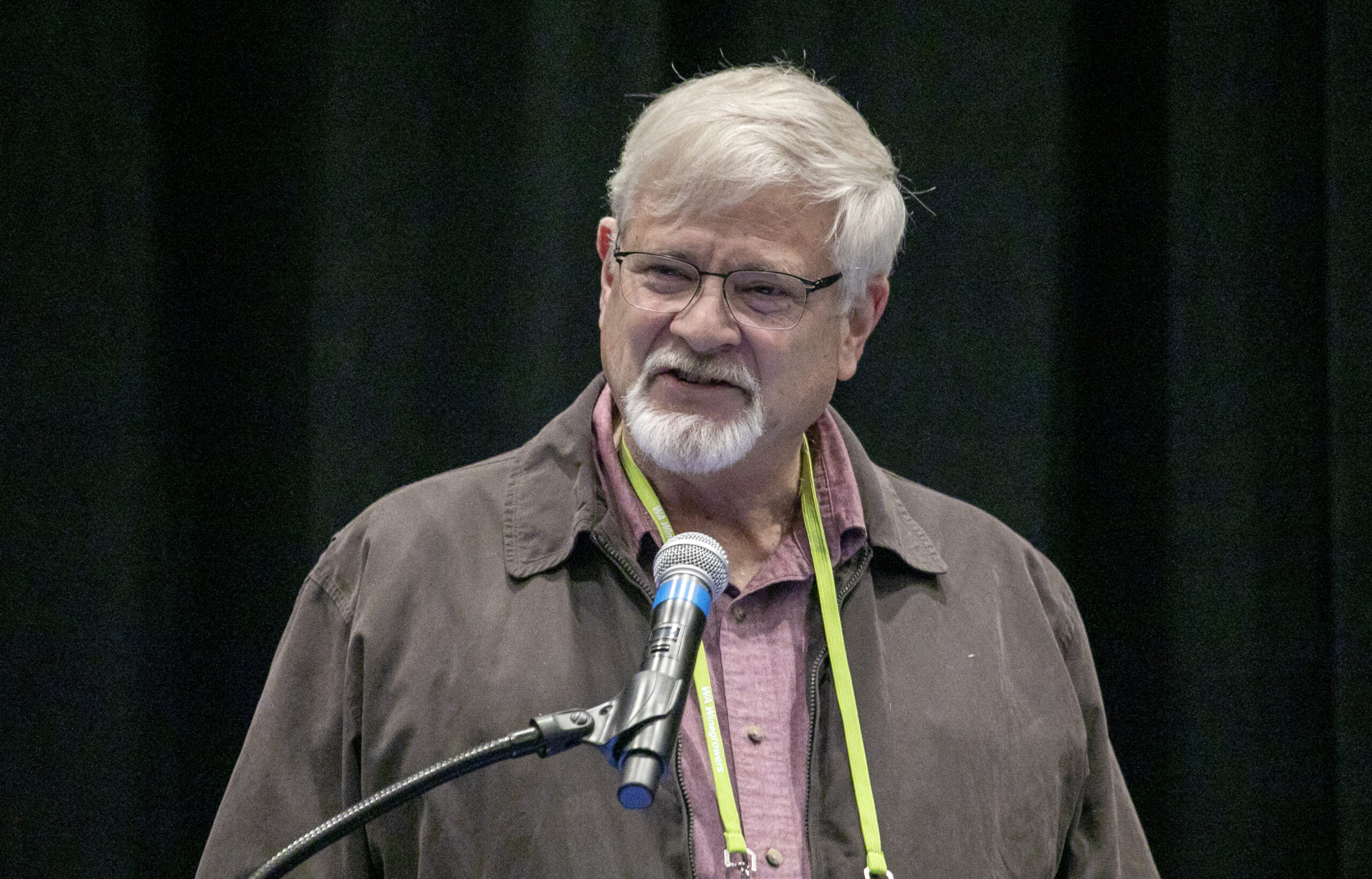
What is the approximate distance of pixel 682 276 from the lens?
1732mm

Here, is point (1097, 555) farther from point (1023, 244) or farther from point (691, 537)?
point (691, 537)

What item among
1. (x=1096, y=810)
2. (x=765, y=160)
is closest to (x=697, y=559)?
(x=765, y=160)

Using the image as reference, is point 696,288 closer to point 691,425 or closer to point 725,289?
point 725,289

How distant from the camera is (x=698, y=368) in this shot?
1.72 meters

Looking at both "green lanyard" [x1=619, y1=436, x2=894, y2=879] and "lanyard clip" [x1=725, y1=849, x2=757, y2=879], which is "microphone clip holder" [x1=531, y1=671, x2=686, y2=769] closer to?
"green lanyard" [x1=619, y1=436, x2=894, y2=879]

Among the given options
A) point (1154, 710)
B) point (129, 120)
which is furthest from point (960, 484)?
point (129, 120)

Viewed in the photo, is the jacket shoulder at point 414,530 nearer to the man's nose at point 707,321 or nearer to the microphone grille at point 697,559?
the man's nose at point 707,321

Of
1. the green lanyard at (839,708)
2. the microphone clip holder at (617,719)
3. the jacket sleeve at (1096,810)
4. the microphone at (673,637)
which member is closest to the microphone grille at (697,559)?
the microphone at (673,637)

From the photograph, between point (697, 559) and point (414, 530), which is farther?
point (414, 530)

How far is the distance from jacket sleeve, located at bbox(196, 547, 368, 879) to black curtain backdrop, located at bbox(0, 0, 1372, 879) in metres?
0.69

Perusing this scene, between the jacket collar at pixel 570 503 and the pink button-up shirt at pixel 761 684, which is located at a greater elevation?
the jacket collar at pixel 570 503

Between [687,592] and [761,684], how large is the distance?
1.70 ft

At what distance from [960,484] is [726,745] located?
1.06m

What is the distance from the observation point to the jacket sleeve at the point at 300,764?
1.54 meters
